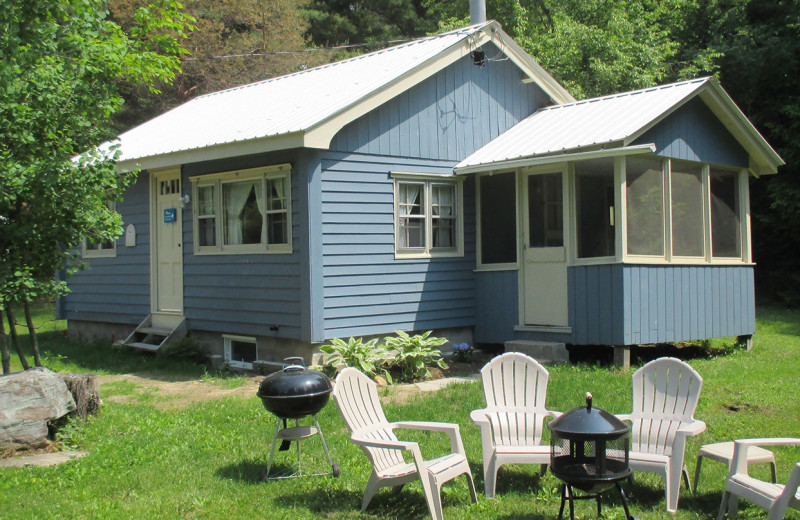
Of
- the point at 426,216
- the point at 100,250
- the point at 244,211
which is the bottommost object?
the point at 100,250

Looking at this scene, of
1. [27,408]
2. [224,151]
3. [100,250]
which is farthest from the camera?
[100,250]

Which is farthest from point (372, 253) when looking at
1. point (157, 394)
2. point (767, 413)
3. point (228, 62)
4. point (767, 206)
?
point (228, 62)

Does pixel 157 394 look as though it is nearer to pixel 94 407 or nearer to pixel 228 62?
pixel 94 407

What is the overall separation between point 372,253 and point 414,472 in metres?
5.68

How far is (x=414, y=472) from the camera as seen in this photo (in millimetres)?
5246

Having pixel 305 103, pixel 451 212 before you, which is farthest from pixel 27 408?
pixel 451 212

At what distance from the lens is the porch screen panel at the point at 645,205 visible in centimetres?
1008

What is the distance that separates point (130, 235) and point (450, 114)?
5.81 meters

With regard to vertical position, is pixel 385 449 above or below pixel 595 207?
below

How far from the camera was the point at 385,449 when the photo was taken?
5.45 m

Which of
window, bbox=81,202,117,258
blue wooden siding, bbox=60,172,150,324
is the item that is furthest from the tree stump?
window, bbox=81,202,117,258

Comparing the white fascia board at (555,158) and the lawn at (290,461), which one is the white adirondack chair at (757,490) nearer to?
the lawn at (290,461)

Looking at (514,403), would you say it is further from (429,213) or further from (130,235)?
(130,235)

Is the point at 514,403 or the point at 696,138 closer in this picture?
the point at 514,403
